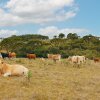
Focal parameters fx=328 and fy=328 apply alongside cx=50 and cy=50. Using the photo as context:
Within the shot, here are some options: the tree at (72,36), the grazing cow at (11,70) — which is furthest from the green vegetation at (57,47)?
the grazing cow at (11,70)

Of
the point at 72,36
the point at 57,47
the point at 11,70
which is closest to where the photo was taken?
the point at 11,70

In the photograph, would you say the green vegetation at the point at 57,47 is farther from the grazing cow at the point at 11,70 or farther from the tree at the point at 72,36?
the grazing cow at the point at 11,70

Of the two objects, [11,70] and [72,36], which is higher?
[72,36]

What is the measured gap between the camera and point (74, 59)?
31.1m

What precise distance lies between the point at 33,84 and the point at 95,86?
Result: 264 centimetres

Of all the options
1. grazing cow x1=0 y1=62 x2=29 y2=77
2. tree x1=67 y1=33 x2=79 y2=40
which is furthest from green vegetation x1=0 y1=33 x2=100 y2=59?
grazing cow x1=0 y1=62 x2=29 y2=77

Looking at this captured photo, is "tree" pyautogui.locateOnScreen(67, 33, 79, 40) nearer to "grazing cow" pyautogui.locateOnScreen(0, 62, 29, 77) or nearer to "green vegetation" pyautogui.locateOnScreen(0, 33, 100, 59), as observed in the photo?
"green vegetation" pyautogui.locateOnScreen(0, 33, 100, 59)

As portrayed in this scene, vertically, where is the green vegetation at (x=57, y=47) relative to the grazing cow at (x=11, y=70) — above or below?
above

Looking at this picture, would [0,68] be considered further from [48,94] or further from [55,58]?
[55,58]

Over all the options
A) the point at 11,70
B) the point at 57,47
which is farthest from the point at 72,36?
the point at 11,70

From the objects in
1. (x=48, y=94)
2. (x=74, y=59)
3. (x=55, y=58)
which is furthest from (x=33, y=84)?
(x=55, y=58)

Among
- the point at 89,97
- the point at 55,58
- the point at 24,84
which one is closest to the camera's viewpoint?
the point at 89,97

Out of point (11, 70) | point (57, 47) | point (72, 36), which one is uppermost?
point (72, 36)

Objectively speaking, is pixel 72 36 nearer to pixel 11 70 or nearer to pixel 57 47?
pixel 57 47
